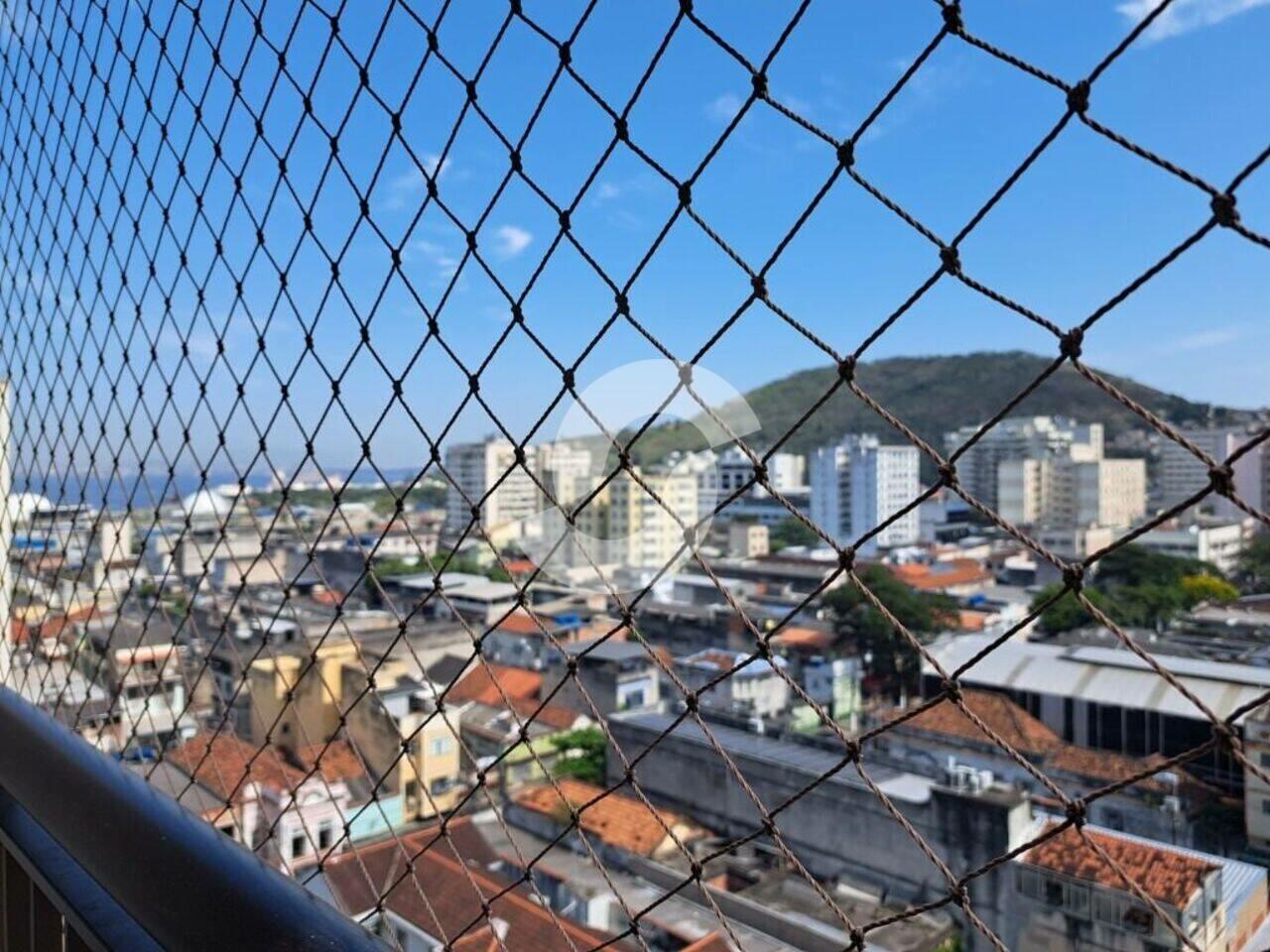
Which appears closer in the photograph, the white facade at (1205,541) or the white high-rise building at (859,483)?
the white facade at (1205,541)

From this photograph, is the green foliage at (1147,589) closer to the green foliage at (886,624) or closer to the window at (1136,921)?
the green foliage at (886,624)

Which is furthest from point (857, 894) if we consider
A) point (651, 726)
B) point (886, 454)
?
point (886, 454)

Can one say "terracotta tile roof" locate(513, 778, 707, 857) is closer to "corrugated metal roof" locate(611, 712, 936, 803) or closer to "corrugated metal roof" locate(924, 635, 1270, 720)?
"corrugated metal roof" locate(611, 712, 936, 803)

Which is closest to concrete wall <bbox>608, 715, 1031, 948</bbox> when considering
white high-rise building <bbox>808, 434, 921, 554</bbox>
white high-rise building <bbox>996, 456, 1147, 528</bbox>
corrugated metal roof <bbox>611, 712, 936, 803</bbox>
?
corrugated metal roof <bbox>611, 712, 936, 803</bbox>

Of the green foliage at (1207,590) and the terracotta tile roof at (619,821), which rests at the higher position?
the green foliage at (1207,590)

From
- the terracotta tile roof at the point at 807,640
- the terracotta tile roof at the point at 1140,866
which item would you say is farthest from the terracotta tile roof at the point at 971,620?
the terracotta tile roof at the point at 1140,866

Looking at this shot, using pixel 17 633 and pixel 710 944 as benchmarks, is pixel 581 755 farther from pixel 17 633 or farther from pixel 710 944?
pixel 17 633

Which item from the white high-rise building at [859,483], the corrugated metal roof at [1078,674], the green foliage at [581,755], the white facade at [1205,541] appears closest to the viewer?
Answer: the corrugated metal roof at [1078,674]

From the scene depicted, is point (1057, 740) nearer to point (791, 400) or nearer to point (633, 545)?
point (633, 545)
